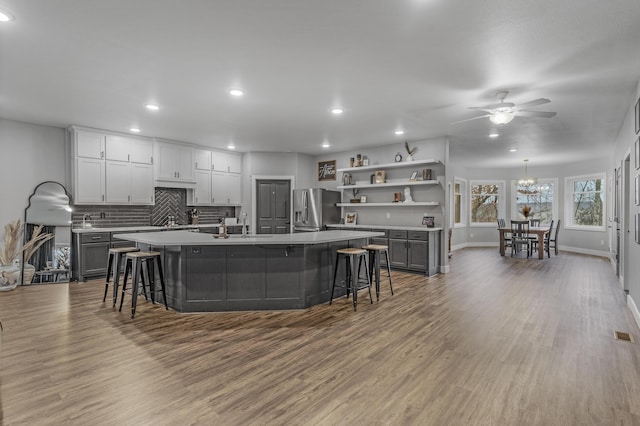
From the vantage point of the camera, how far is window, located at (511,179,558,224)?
10.3 meters

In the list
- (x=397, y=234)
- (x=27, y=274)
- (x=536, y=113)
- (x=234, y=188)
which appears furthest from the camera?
(x=234, y=188)

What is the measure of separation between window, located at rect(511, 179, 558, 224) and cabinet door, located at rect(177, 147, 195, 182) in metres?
9.76

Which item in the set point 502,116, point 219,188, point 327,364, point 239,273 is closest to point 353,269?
point 239,273

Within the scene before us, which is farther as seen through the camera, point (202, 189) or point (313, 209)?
point (313, 209)

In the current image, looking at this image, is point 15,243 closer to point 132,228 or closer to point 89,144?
point 132,228

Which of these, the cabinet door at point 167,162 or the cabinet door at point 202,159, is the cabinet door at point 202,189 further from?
the cabinet door at point 167,162

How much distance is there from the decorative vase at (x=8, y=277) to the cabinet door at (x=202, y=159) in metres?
3.47

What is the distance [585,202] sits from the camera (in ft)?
31.5

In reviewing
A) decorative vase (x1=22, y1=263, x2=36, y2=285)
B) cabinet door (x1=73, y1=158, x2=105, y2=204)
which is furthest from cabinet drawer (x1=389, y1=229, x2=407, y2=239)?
decorative vase (x1=22, y1=263, x2=36, y2=285)

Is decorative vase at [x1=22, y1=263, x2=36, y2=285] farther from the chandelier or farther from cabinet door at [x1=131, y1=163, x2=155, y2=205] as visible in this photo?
the chandelier

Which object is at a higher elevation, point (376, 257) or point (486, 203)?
point (486, 203)

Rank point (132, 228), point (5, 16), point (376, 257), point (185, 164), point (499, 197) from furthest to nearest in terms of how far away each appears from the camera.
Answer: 1. point (499, 197)
2. point (185, 164)
3. point (132, 228)
4. point (376, 257)
5. point (5, 16)

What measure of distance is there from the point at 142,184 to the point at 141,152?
0.61 metres

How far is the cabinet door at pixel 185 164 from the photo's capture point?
6.93 meters
